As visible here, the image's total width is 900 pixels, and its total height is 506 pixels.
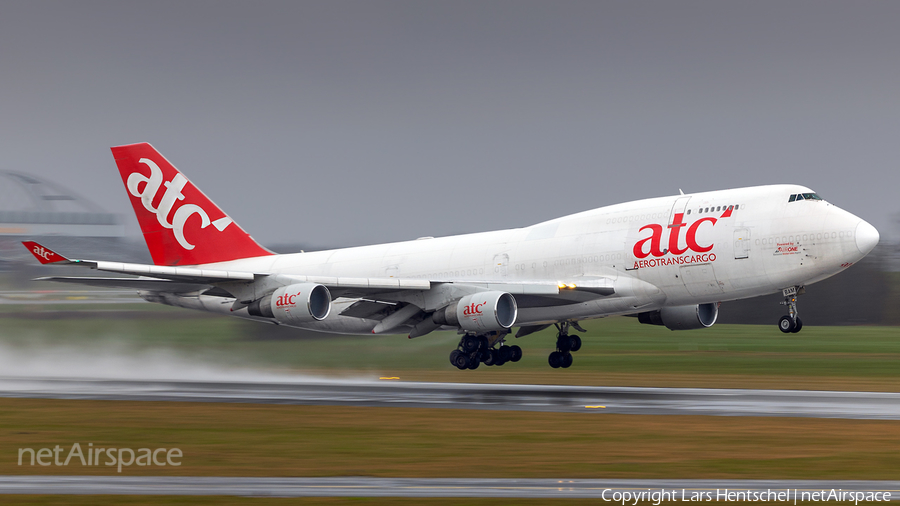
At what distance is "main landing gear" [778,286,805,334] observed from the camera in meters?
27.6

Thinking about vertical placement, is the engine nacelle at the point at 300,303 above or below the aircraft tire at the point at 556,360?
above

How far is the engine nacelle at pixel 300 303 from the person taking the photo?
30141 millimetres

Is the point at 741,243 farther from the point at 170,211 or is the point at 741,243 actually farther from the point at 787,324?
the point at 170,211

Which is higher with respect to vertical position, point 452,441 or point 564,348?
point 564,348

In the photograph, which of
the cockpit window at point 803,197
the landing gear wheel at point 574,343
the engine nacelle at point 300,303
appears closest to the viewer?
the cockpit window at point 803,197

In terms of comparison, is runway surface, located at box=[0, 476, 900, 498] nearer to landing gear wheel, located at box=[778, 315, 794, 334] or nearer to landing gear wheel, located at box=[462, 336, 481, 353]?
landing gear wheel, located at box=[778, 315, 794, 334]

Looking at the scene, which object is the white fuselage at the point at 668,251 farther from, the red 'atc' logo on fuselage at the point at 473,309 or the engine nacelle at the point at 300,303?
the engine nacelle at the point at 300,303

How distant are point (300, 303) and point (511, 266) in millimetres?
7863

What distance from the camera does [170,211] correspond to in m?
38.0

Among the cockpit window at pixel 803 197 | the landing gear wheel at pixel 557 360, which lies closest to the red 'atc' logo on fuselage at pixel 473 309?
the landing gear wheel at pixel 557 360

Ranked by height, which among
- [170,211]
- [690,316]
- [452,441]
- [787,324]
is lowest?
[452,441]

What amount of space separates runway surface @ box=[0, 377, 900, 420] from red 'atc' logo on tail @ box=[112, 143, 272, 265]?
648 cm

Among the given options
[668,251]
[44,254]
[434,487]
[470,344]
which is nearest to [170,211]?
[44,254]

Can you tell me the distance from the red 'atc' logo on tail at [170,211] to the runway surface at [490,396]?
6.48 m
